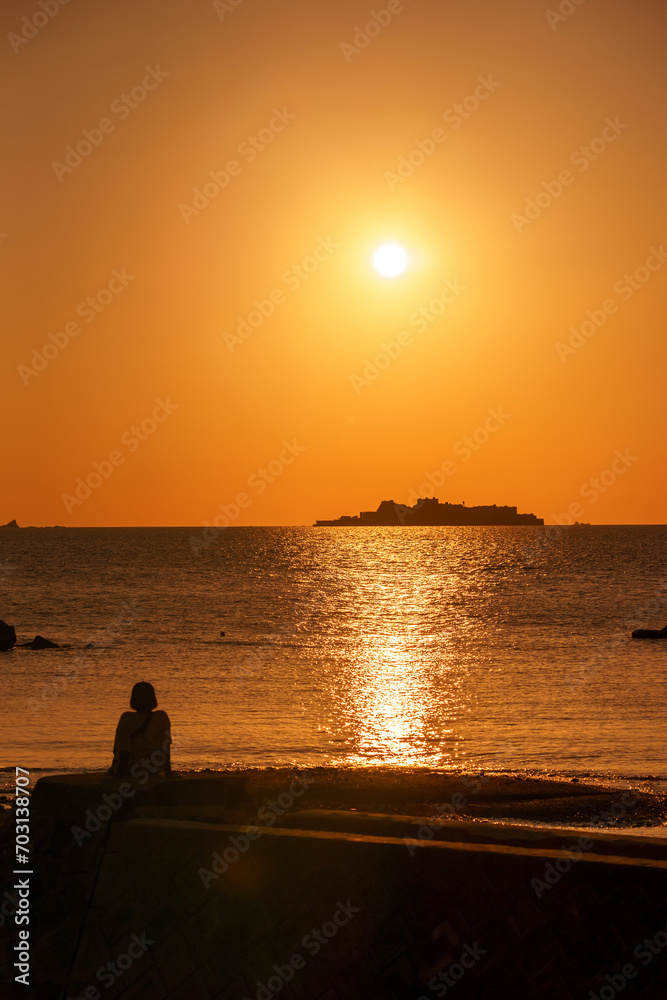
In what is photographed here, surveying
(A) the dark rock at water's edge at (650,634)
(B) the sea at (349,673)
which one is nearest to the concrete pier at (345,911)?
(B) the sea at (349,673)

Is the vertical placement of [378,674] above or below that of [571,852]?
above

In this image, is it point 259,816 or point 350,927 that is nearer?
point 350,927

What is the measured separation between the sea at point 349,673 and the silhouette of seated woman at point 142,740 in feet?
41.1

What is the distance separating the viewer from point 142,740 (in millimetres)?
8375

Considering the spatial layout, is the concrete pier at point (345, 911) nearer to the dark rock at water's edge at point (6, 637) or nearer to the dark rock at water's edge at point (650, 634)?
the dark rock at water's edge at point (6, 637)

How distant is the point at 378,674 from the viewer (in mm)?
39938

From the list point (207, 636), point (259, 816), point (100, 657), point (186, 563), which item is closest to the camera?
point (259, 816)

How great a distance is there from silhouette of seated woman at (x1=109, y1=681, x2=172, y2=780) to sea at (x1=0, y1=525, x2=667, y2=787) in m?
12.5

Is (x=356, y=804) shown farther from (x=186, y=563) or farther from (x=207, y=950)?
(x=186, y=563)

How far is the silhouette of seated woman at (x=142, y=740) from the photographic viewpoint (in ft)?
26.6

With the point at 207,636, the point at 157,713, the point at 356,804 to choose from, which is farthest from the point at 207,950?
the point at 207,636

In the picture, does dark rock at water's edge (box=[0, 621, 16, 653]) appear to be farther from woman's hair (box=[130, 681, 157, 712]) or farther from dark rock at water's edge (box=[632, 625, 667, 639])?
woman's hair (box=[130, 681, 157, 712])

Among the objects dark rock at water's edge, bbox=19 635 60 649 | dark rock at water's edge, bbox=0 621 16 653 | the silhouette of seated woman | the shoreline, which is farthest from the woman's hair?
dark rock at water's edge, bbox=19 635 60 649

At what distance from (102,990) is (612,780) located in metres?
15.0
